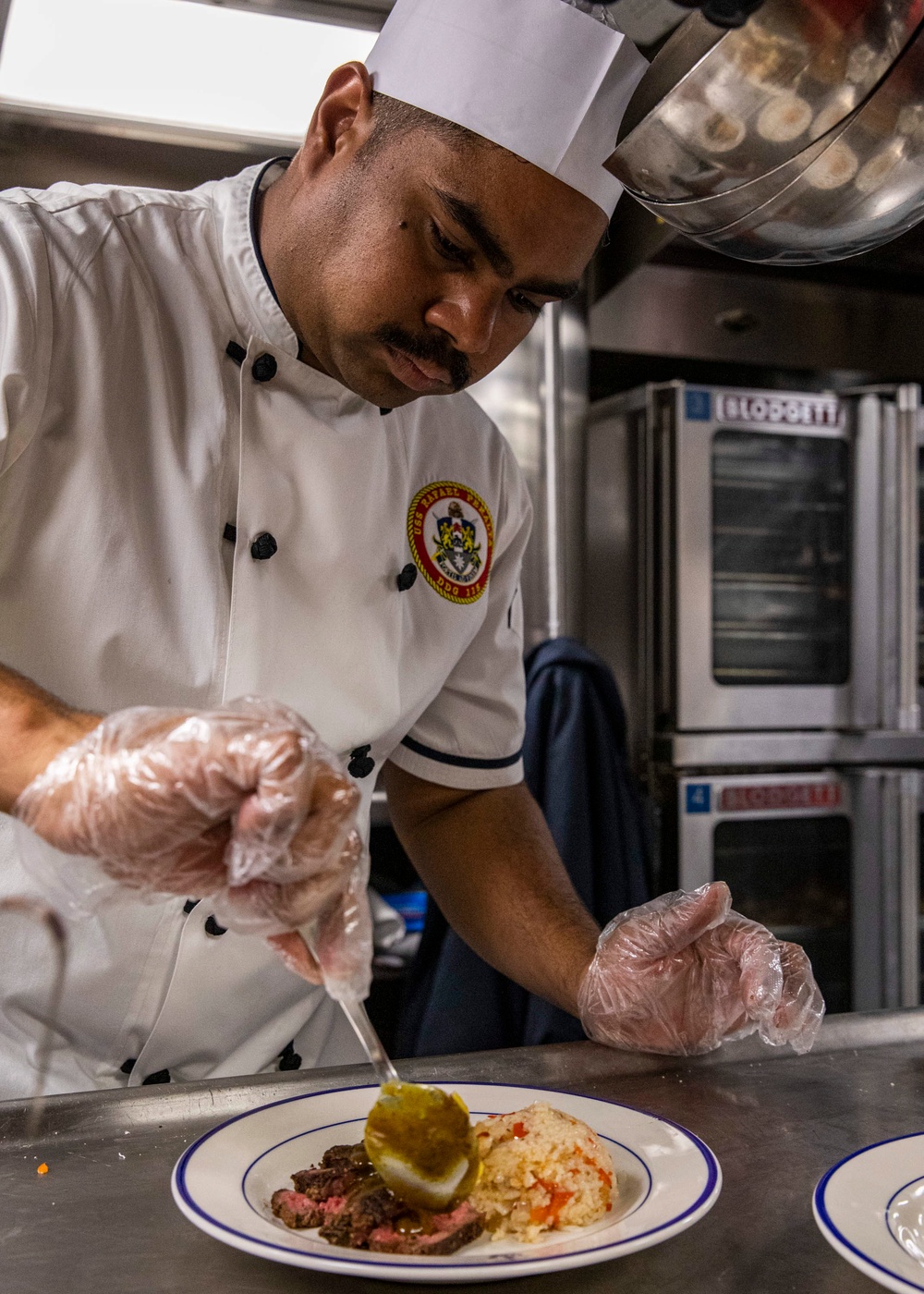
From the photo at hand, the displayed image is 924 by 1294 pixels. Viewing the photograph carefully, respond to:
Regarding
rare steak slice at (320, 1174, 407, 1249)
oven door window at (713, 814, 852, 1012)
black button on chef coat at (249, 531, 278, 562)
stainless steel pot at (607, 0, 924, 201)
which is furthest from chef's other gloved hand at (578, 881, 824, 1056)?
oven door window at (713, 814, 852, 1012)

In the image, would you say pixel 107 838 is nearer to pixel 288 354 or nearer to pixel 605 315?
pixel 288 354

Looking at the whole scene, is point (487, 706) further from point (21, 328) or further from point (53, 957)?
point (21, 328)

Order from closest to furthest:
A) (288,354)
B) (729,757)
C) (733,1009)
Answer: (733,1009), (288,354), (729,757)

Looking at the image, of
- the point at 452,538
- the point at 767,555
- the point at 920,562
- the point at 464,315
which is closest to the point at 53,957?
the point at 452,538

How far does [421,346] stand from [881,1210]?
0.89 m

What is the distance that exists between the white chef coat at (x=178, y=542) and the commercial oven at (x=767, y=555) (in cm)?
159

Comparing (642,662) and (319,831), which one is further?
(642,662)

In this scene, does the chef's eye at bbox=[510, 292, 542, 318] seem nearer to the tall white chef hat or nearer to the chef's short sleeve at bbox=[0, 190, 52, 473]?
the tall white chef hat

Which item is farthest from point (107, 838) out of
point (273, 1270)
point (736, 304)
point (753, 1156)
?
point (736, 304)

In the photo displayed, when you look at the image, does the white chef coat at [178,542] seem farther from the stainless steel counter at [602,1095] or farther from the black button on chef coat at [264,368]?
the stainless steel counter at [602,1095]

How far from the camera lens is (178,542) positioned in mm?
1284

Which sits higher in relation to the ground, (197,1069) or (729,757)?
(729,757)

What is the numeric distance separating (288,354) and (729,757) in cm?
191

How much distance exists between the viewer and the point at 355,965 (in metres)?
0.83
